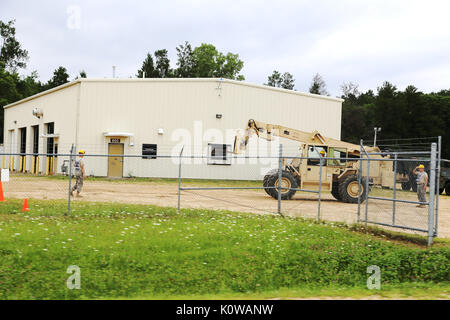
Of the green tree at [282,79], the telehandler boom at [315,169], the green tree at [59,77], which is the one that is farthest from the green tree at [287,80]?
the telehandler boom at [315,169]

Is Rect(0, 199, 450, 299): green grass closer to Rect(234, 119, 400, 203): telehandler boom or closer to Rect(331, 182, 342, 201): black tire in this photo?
Rect(234, 119, 400, 203): telehandler boom

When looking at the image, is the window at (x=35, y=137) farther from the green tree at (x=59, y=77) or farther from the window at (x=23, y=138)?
the green tree at (x=59, y=77)

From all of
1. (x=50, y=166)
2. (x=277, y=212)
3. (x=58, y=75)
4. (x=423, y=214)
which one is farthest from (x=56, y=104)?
(x=58, y=75)

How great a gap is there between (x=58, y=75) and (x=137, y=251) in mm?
62465

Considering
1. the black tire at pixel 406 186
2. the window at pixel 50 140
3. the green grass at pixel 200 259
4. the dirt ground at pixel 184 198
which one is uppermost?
the window at pixel 50 140

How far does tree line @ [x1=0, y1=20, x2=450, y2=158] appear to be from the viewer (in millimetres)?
63972

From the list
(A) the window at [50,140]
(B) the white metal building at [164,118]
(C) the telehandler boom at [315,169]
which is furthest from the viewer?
(A) the window at [50,140]

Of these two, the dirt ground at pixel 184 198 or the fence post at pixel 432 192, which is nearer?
the fence post at pixel 432 192

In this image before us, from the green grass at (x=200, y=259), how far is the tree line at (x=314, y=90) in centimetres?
5527

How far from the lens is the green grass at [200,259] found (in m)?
6.78

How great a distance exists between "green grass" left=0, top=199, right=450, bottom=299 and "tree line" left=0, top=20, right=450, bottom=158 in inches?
2176

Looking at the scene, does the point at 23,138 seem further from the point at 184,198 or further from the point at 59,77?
the point at 184,198

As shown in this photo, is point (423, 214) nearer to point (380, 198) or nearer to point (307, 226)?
point (380, 198)

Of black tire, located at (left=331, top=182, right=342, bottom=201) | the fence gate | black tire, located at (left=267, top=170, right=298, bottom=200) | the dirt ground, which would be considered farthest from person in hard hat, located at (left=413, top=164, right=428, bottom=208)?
black tire, located at (left=331, top=182, right=342, bottom=201)
